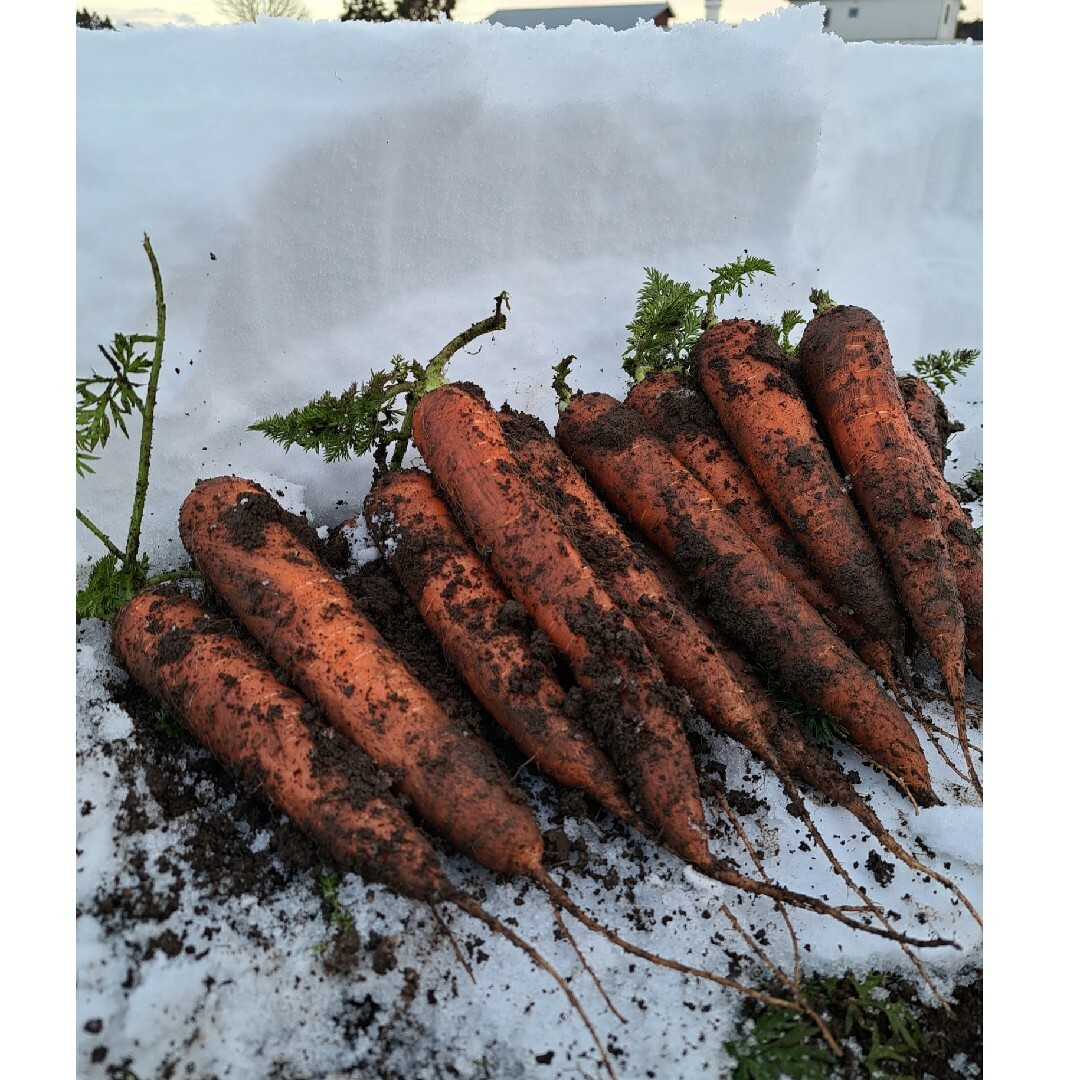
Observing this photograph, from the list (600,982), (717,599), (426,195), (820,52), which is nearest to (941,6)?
(820,52)

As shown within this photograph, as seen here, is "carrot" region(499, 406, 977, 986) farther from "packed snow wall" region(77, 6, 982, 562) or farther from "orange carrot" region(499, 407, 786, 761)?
"packed snow wall" region(77, 6, 982, 562)

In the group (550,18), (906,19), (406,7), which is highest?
(906,19)

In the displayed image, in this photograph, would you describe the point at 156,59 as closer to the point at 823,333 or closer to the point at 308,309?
the point at 308,309

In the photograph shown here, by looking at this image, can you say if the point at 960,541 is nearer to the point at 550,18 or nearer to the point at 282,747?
the point at 282,747

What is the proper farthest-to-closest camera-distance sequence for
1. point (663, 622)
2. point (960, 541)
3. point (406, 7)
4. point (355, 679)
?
point (406, 7) < point (960, 541) < point (663, 622) < point (355, 679)

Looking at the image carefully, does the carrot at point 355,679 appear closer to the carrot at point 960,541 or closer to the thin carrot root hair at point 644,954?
the thin carrot root hair at point 644,954

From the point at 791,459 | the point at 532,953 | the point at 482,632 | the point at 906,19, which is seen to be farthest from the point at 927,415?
the point at 906,19
